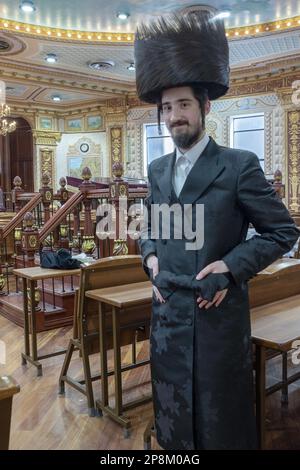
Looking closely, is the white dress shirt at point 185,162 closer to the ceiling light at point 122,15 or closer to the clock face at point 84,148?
the ceiling light at point 122,15

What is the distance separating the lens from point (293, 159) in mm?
9258

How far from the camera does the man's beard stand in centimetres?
143

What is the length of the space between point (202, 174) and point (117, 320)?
48.6 inches

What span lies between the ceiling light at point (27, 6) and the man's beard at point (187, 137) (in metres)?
5.75

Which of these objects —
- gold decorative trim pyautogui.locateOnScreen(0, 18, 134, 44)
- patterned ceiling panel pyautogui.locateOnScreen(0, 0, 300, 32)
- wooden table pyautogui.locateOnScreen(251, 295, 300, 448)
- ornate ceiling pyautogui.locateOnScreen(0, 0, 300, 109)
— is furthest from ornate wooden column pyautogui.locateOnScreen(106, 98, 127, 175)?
wooden table pyautogui.locateOnScreen(251, 295, 300, 448)

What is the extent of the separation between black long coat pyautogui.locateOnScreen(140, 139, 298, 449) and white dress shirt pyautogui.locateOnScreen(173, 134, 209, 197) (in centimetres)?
2

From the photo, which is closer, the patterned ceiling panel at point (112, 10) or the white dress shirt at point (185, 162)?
the white dress shirt at point (185, 162)

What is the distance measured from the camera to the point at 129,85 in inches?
404

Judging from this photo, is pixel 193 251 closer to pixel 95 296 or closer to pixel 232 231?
pixel 232 231

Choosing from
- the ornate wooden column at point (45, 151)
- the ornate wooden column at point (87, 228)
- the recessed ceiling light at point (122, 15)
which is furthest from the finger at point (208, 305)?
the ornate wooden column at point (45, 151)

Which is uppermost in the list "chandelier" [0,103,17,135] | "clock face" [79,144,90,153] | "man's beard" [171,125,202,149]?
"chandelier" [0,103,17,135]

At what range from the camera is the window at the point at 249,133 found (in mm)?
9945

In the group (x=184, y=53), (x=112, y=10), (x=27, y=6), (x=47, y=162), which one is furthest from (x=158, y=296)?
(x=47, y=162)

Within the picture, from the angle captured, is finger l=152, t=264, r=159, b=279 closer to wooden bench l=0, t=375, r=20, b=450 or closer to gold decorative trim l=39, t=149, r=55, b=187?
wooden bench l=0, t=375, r=20, b=450
